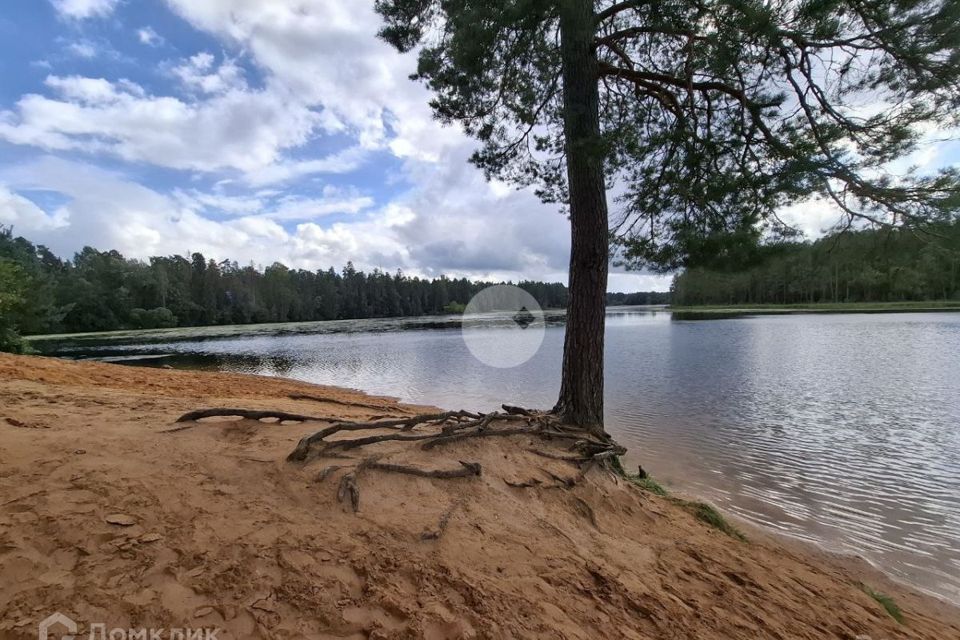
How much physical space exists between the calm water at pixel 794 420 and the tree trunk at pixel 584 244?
219cm

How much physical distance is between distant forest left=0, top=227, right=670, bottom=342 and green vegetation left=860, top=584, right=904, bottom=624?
1386 inches

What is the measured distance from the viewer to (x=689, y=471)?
6.98 meters

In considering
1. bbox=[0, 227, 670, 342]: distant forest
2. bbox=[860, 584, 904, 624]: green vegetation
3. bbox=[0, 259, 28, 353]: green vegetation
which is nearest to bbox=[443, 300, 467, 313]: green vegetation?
bbox=[0, 227, 670, 342]: distant forest

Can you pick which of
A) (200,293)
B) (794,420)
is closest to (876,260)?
(794,420)

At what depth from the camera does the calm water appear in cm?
520

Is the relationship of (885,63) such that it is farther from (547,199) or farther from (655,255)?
(547,199)

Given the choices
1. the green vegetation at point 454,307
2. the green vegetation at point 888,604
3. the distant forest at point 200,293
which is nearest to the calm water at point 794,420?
the green vegetation at point 888,604

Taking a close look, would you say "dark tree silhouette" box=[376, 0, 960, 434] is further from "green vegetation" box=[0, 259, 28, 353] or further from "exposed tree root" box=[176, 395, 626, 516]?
"green vegetation" box=[0, 259, 28, 353]

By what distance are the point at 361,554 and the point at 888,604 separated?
403 centimetres

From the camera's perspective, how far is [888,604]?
11.0 ft

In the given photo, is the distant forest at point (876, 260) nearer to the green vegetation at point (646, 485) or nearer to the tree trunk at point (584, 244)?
the tree trunk at point (584, 244)

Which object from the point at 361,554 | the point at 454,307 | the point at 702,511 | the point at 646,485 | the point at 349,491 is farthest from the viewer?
the point at 454,307

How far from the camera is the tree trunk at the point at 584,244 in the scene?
5.23 m

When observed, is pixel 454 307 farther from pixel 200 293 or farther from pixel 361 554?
pixel 361 554
